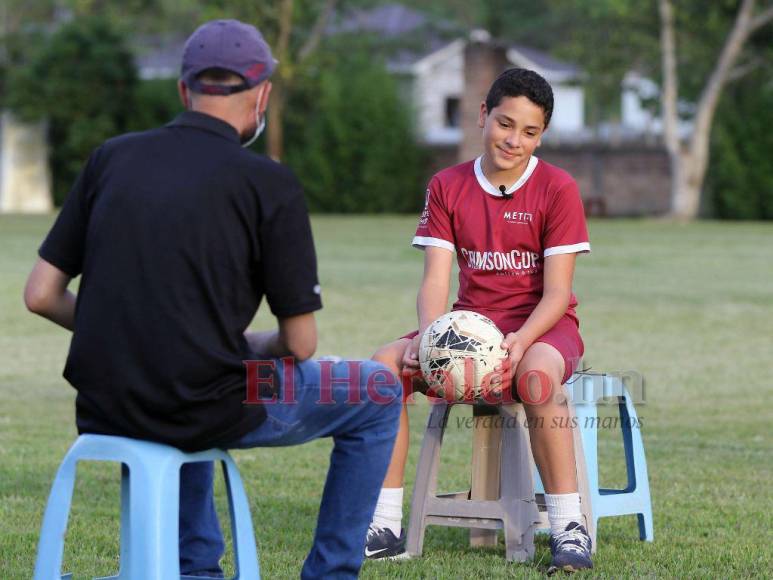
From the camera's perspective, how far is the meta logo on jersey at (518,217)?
571 cm

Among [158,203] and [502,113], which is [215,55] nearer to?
[158,203]

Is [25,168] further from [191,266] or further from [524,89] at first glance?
[191,266]

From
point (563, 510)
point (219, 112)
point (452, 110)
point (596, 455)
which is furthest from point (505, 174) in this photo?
point (452, 110)

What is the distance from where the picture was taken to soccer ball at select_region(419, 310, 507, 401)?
5.30 meters

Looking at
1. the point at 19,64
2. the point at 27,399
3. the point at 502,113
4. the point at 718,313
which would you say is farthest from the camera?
the point at 19,64

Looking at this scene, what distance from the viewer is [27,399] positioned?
414 inches

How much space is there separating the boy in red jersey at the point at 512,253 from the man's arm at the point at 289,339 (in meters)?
1.42

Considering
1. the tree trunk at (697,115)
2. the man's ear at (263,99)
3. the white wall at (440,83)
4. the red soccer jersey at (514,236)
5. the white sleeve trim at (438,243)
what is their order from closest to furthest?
1. the man's ear at (263,99)
2. the red soccer jersey at (514,236)
3. the white sleeve trim at (438,243)
4. the tree trunk at (697,115)
5. the white wall at (440,83)

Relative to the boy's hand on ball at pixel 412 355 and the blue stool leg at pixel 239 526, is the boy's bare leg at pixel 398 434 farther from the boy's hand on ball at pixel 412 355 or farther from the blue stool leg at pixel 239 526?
the blue stool leg at pixel 239 526

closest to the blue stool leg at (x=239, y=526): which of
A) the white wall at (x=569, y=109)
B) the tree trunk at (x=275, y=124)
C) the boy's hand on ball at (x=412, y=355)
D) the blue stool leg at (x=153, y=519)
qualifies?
the blue stool leg at (x=153, y=519)

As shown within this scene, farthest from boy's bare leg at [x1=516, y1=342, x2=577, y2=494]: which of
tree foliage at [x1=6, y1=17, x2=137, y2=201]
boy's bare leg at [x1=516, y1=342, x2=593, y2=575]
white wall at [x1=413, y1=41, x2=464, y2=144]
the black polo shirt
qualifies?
white wall at [x1=413, y1=41, x2=464, y2=144]

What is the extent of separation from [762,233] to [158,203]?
31786 mm

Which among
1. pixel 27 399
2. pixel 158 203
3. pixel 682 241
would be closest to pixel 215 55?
pixel 158 203

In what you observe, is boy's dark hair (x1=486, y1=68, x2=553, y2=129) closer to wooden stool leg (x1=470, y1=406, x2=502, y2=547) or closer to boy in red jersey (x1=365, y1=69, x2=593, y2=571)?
boy in red jersey (x1=365, y1=69, x2=593, y2=571)
